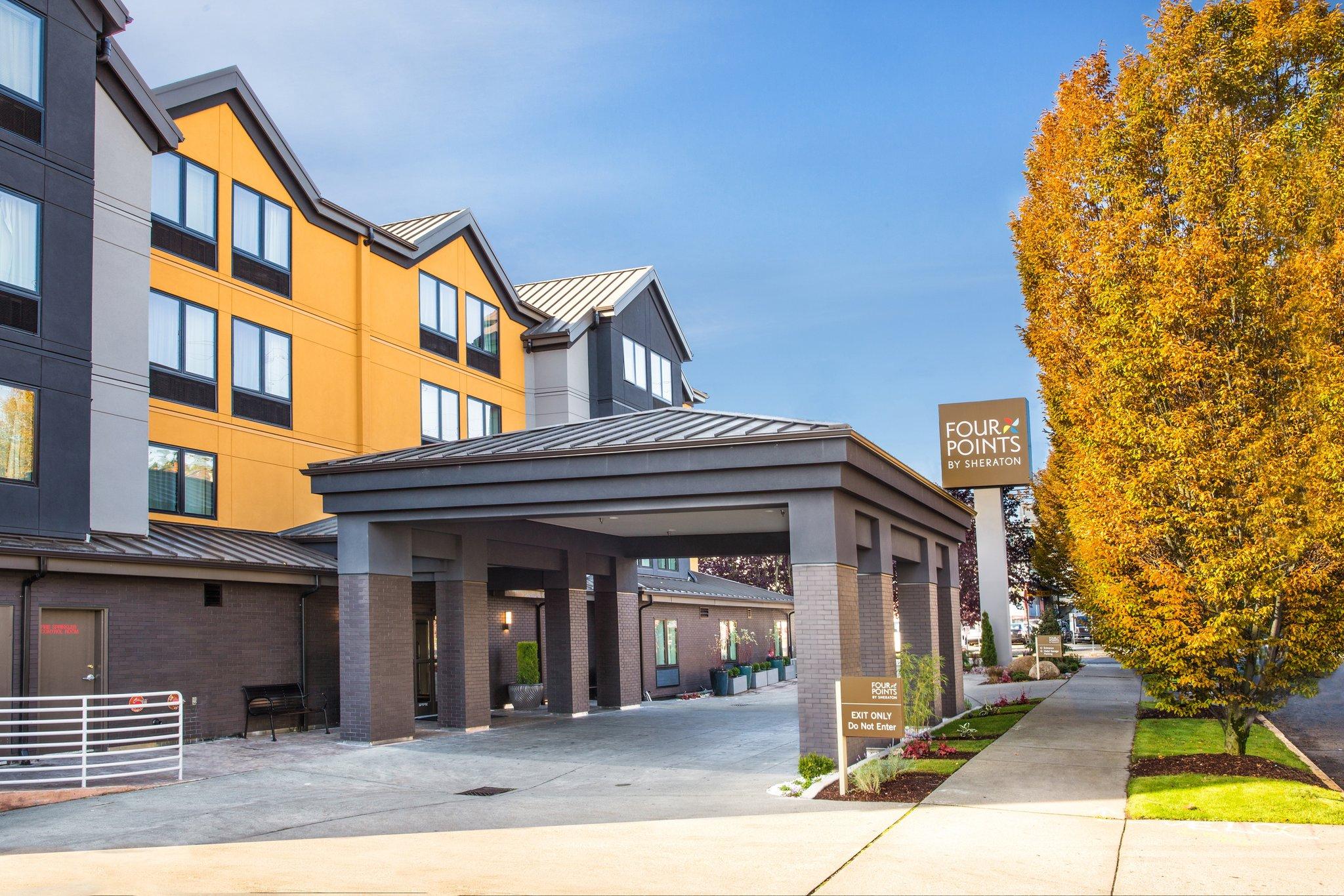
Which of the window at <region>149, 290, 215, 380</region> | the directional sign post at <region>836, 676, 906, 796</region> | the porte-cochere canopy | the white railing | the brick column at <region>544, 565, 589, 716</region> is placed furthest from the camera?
the brick column at <region>544, 565, 589, 716</region>

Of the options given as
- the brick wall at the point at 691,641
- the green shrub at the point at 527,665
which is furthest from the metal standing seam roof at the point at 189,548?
the brick wall at the point at 691,641

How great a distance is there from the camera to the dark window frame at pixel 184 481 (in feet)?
72.3

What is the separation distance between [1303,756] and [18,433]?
835 inches

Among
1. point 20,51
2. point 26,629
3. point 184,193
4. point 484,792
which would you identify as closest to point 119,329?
point 184,193

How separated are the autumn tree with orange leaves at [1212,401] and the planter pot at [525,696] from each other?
15559mm

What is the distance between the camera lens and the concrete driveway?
39.5ft

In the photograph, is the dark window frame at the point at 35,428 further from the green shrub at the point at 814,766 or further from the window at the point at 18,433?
the green shrub at the point at 814,766

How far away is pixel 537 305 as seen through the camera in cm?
3866

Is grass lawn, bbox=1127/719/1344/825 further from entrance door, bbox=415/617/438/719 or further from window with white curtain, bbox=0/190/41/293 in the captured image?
window with white curtain, bbox=0/190/41/293

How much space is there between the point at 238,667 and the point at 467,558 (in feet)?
15.3

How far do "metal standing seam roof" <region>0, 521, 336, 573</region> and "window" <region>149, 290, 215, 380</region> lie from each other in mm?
3279

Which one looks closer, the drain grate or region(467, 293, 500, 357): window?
the drain grate

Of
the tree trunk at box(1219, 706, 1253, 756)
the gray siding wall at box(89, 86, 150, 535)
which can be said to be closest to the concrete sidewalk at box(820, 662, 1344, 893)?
the tree trunk at box(1219, 706, 1253, 756)

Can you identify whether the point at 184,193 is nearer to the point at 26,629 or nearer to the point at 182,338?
the point at 182,338
